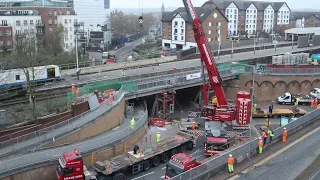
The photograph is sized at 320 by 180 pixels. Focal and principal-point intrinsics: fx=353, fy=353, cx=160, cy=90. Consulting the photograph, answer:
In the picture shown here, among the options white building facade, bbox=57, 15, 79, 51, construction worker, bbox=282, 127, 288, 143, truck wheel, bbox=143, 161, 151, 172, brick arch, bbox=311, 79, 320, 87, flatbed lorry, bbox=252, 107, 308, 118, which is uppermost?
white building facade, bbox=57, 15, 79, 51


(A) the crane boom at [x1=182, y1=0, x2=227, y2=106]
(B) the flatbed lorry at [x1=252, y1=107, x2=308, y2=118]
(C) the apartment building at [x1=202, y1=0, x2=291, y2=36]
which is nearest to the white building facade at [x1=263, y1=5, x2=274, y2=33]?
(C) the apartment building at [x1=202, y1=0, x2=291, y2=36]

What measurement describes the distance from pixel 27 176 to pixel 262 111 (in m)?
24.0

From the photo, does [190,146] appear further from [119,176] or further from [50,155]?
[50,155]

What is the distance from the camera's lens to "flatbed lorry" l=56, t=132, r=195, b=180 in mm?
18469

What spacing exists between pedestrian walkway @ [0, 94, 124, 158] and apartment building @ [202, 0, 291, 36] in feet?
230

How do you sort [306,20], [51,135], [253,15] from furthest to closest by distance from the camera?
[306,20], [253,15], [51,135]

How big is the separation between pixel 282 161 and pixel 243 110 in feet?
33.4

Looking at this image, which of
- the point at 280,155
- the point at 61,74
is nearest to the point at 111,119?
the point at 280,155

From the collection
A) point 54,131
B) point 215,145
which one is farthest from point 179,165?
point 54,131

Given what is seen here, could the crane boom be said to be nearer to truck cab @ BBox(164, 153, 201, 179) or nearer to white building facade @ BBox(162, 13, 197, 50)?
truck cab @ BBox(164, 153, 201, 179)

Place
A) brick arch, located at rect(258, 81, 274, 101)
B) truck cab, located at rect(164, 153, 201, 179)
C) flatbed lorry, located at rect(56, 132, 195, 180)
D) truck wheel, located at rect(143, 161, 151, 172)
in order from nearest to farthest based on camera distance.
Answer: truck cab, located at rect(164, 153, 201, 179) < flatbed lorry, located at rect(56, 132, 195, 180) < truck wheel, located at rect(143, 161, 151, 172) < brick arch, located at rect(258, 81, 274, 101)

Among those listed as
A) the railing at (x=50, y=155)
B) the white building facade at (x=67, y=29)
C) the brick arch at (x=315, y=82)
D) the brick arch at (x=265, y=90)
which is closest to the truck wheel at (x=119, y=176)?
the railing at (x=50, y=155)

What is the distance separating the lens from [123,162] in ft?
68.0

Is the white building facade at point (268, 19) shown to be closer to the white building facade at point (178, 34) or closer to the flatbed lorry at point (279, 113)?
the white building facade at point (178, 34)
